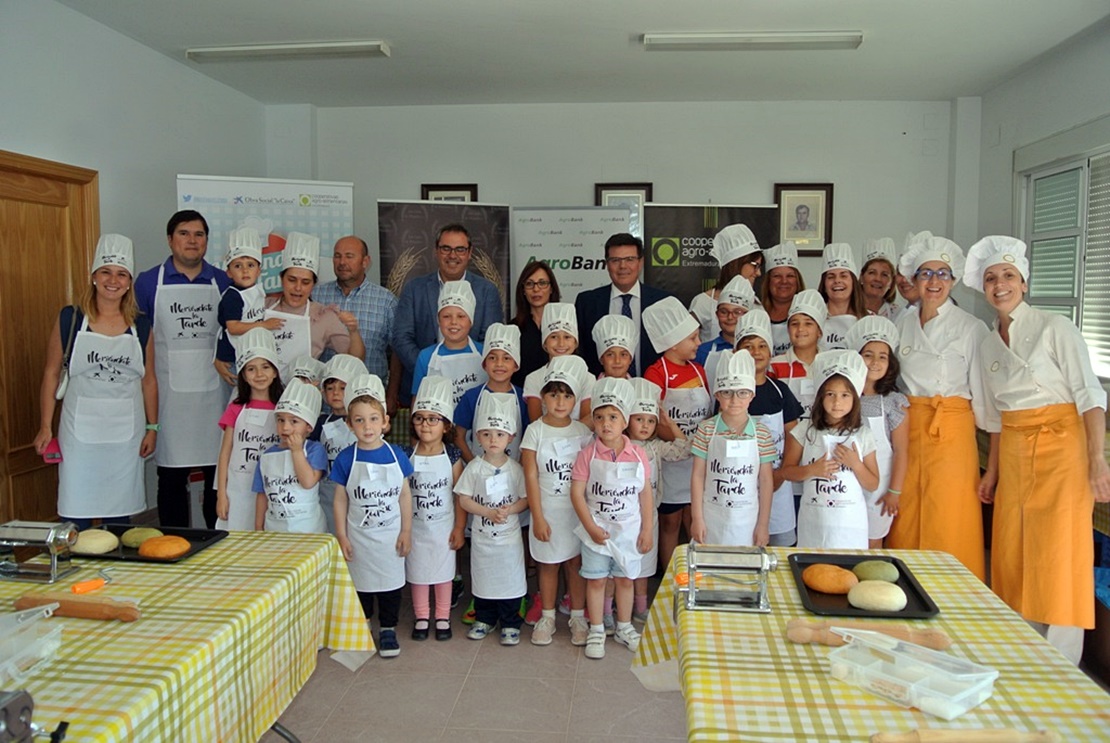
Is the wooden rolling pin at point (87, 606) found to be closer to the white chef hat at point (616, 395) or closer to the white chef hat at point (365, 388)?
the white chef hat at point (365, 388)

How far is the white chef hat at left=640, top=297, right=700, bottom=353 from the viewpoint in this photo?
3.25m

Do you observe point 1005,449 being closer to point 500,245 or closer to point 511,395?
point 511,395

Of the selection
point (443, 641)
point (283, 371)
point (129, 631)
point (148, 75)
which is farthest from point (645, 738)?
point (148, 75)

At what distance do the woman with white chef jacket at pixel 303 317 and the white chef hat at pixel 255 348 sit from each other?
1.08 ft

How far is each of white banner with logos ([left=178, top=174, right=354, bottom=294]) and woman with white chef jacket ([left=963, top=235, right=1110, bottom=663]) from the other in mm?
3944

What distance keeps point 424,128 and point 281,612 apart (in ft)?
17.1

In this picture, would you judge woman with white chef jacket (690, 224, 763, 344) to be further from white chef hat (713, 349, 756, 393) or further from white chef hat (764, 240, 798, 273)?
white chef hat (713, 349, 756, 393)

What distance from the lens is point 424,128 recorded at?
6.26 m

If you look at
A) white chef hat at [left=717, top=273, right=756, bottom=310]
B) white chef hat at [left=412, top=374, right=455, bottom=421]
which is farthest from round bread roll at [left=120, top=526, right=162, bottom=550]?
white chef hat at [left=717, top=273, right=756, bottom=310]

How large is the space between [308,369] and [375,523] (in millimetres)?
745

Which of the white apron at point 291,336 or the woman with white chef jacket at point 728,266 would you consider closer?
the white apron at point 291,336

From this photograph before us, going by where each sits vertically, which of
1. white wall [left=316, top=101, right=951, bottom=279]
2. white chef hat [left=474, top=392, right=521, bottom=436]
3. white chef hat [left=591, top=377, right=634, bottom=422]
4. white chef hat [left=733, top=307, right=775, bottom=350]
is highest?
white wall [left=316, top=101, right=951, bottom=279]

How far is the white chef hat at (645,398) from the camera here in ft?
9.50

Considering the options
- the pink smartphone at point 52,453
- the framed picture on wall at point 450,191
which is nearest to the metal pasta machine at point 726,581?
the pink smartphone at point 52,453
